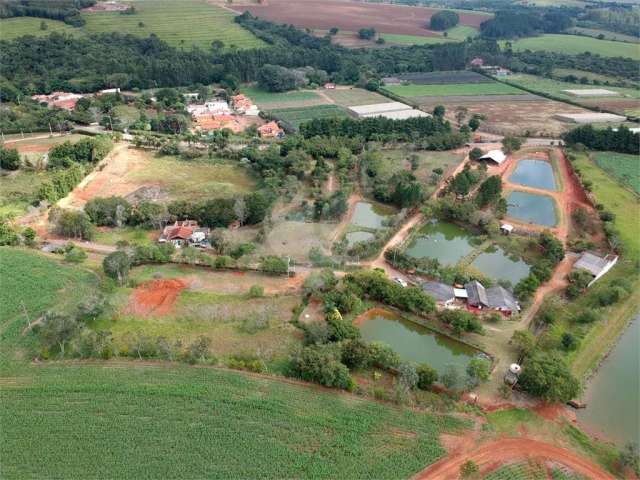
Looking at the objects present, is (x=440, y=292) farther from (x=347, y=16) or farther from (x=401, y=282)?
(x=347, y=16)

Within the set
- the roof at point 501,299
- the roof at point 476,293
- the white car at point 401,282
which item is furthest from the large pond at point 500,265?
the white car at point 401,282

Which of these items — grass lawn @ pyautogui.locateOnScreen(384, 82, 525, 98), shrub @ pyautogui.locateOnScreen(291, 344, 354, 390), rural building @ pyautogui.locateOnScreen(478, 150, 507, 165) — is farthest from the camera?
grass lawn @ pyautogui.locateOnScreen(384, 82, 525, 98)

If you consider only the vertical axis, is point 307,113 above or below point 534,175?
above

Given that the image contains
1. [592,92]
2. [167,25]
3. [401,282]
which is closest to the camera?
[401,282]

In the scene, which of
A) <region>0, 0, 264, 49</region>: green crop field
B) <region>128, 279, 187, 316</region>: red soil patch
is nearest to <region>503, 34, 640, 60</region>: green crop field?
<region>0, 0, 264, 49</region>: green crop field

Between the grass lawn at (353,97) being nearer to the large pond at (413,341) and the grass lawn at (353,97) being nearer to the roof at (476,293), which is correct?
the roof at (476,293)

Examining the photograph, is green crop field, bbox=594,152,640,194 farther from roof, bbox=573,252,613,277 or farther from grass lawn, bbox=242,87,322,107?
grass lawn, bbox=242,87,322,107

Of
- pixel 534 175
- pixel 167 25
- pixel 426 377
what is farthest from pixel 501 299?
pixel 167 25
